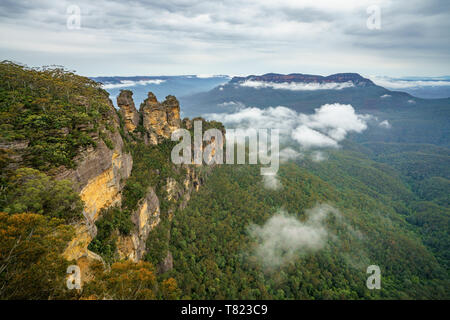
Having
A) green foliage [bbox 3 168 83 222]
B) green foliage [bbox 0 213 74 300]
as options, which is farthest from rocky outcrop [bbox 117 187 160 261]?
green foliage [bbox 0 213 74 300]

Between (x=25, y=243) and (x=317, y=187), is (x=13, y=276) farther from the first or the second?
(x=317, y=187)

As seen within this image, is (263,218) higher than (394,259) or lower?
higher

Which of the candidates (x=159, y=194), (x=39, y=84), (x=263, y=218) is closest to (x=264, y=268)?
(x=263, y=218)

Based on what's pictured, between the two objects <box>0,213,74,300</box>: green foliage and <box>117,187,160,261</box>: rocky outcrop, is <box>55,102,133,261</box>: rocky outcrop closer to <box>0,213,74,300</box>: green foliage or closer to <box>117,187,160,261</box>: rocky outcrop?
<box>0,213,74,300</box>: green foliage

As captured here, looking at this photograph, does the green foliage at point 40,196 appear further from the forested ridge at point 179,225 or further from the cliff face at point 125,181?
the cliff face at point 125,181

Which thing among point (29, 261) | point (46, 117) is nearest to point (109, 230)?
point (46, 117)

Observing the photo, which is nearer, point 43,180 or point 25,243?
point 25,243
